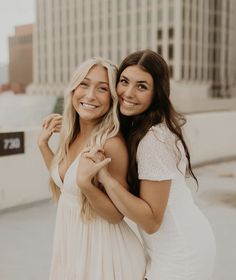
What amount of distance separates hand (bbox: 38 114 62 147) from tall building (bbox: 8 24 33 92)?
113m

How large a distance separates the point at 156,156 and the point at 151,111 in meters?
0.21

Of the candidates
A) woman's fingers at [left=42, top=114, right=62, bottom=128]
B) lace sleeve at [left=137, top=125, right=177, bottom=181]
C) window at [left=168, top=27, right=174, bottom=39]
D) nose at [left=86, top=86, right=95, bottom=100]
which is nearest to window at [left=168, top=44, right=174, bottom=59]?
window at [left=168, top=27, right=174, bottom=39]

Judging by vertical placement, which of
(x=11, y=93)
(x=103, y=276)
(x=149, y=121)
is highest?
(x=149, y=121)

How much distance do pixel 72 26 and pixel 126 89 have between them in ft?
288

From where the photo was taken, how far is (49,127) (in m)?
2.18

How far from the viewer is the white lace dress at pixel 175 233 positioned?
1641mm

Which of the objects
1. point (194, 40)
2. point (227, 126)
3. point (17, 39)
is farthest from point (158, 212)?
point (17, 39)

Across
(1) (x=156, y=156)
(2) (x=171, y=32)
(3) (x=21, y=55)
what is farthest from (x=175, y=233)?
(3) (x=21, y=55)

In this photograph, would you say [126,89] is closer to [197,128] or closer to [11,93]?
[197,128]

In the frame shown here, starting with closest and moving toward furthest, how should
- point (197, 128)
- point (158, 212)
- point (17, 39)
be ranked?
point (158, 212) → point (197, 128) → point (17, 39)

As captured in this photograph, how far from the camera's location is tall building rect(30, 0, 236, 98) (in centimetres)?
7219

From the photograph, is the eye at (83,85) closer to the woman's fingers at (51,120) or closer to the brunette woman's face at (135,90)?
the brunette woman's face at (135,90)

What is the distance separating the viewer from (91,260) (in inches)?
70.3

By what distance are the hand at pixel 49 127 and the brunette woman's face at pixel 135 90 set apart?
0.54 meters
